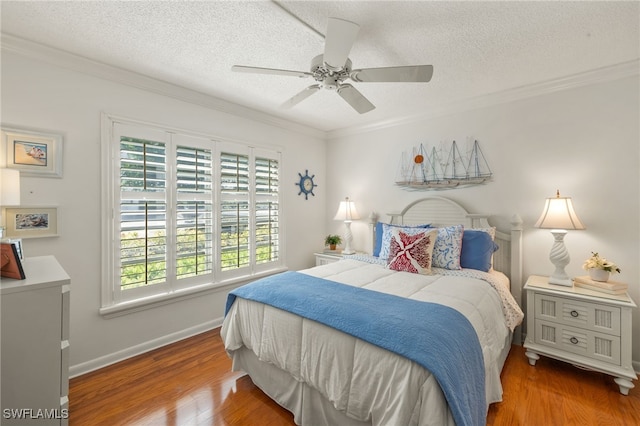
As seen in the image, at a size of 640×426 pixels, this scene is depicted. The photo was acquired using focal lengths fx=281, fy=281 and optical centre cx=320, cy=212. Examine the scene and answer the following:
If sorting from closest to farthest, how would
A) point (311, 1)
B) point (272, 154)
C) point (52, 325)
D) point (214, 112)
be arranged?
1. point (52, 325)
2. point (311, 1)
3. point (214, 112)
4. point (272, 154)

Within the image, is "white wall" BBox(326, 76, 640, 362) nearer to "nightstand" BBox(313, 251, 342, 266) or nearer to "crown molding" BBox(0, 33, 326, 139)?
"nightstand" BBox(313, 251, 342, 266)

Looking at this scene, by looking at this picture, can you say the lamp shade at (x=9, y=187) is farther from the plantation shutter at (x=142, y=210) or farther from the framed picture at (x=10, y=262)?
the plantation shutter at (x=142, y=210)

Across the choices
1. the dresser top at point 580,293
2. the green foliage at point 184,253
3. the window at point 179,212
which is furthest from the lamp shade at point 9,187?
the dresser top at point 580,293

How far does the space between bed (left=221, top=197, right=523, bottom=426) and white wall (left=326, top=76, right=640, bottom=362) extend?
0.38 metres

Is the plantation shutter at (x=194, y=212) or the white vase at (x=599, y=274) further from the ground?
the plantation shutter at (x=194, y=212)

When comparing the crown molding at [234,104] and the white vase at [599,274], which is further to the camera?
the white vase at [599,274]

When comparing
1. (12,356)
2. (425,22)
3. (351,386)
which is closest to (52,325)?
(12,356)

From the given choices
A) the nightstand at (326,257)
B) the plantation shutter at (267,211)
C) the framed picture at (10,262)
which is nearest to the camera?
the framed picture at (10,262)

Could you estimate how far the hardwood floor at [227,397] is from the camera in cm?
180

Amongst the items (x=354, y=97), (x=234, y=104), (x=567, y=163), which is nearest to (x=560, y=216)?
(x=567, y=163)

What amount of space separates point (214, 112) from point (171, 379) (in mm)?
2592

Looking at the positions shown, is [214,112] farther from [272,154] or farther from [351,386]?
[351,386]

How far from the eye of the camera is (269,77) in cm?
256

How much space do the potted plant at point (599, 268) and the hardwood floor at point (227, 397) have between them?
794mm
